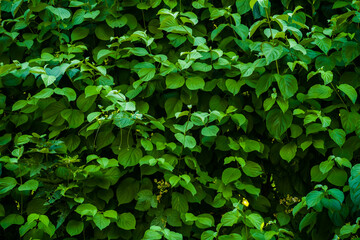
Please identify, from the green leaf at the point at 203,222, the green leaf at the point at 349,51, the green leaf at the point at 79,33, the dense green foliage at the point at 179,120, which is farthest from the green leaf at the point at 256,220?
the green leaf at the point at 79,33

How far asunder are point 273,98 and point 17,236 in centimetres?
170

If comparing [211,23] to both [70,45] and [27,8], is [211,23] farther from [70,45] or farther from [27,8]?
[27,8]

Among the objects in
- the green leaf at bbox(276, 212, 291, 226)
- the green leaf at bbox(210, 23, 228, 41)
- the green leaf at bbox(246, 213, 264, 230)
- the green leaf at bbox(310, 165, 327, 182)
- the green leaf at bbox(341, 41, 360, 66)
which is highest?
the green leaf at bbox(210, 23, 228, 41)

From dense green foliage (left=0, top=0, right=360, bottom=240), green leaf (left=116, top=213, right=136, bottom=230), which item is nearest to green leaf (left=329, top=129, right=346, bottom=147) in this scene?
dense green foliage (left=0, top=0, right=360, bottom=240)

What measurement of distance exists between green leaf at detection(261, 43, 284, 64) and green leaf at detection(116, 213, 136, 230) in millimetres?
1085

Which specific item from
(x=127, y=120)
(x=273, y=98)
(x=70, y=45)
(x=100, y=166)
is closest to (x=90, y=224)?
(x=100, y=166)

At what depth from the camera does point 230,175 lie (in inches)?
101

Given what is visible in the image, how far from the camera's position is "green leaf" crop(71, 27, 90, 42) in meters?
2.85

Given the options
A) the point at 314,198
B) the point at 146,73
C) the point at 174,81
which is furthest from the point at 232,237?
the point at 146,73

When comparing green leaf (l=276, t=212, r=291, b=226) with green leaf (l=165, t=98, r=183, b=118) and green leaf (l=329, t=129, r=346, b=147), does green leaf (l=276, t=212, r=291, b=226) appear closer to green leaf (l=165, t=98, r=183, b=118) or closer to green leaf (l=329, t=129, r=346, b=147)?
green leaf (l=329, t=129, r=346, b=147)

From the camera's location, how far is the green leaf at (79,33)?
9.34 feet

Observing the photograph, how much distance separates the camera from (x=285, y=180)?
9.12 ft

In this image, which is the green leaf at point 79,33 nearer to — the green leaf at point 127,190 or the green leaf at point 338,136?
the green leaf at point 127,190

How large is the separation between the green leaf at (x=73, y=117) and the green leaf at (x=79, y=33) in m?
0.49
